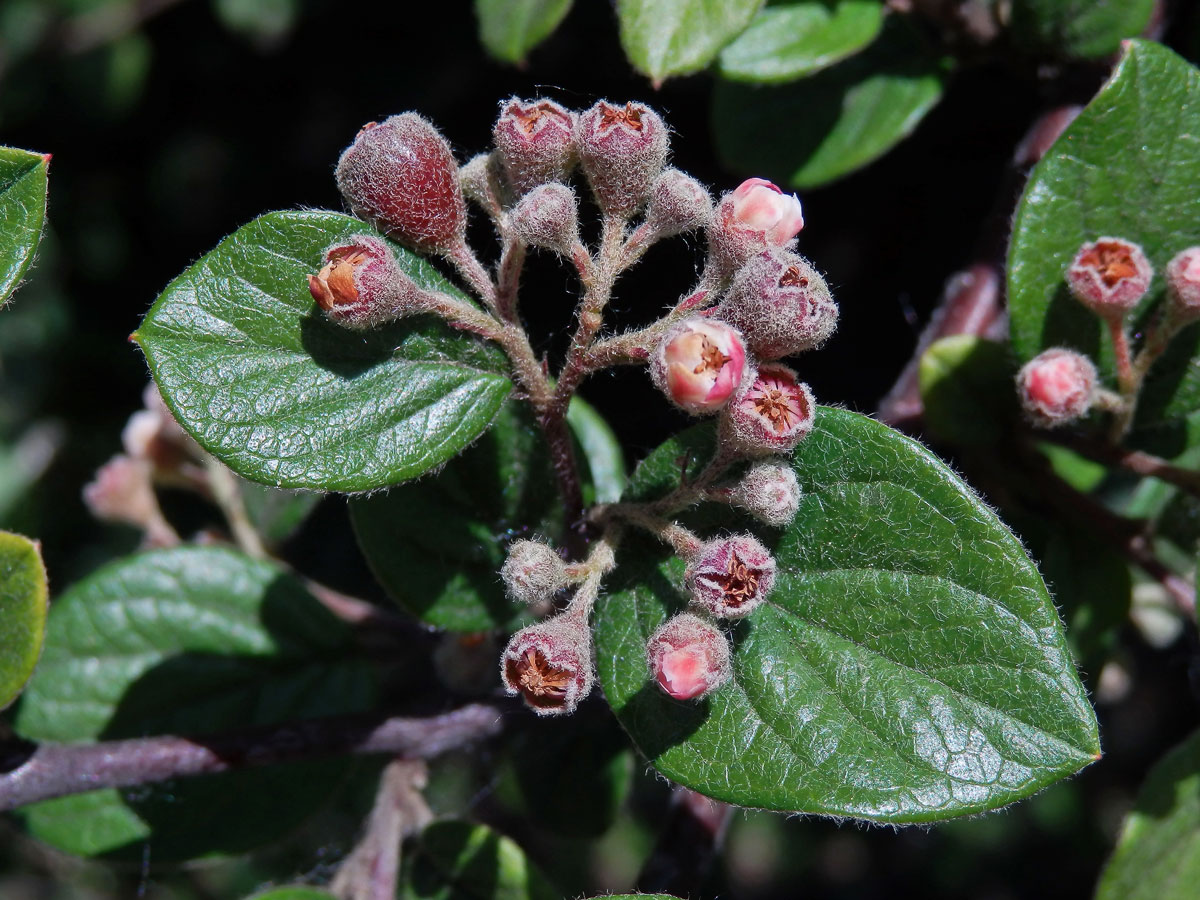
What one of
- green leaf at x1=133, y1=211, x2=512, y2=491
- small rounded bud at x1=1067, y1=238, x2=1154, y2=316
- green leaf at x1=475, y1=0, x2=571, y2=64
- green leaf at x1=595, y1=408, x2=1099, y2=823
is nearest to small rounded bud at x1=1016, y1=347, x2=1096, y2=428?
small rounded bud at x1=1067, y1=238, x2=1154, y2=316

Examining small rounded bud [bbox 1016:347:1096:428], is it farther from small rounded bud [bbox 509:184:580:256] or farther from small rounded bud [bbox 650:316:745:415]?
small rounded bud [bbox 509:184:580:256]

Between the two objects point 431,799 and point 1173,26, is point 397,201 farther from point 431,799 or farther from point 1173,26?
point 431,799

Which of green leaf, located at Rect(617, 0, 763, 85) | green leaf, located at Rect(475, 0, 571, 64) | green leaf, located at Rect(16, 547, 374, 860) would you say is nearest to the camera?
green leaf, located at Rect(617, 0, 763, 85)

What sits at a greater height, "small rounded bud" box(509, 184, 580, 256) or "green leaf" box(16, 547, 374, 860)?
"small rounded bud" box(509, 184, 580, 256)

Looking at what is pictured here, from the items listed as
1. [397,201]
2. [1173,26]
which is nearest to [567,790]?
[397,201]

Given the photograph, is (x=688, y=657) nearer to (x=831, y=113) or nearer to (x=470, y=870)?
(x=470, y=870)

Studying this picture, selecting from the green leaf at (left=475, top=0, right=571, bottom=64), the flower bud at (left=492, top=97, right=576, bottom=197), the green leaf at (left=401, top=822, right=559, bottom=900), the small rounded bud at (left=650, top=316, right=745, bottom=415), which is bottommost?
the green leaf at (left=401, top=822, right=559, bottom=900)

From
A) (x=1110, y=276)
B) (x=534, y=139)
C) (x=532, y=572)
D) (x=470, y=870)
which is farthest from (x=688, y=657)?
(x=470, y=870)

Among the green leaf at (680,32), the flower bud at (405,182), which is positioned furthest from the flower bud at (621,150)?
the green leaf at (680,32)
